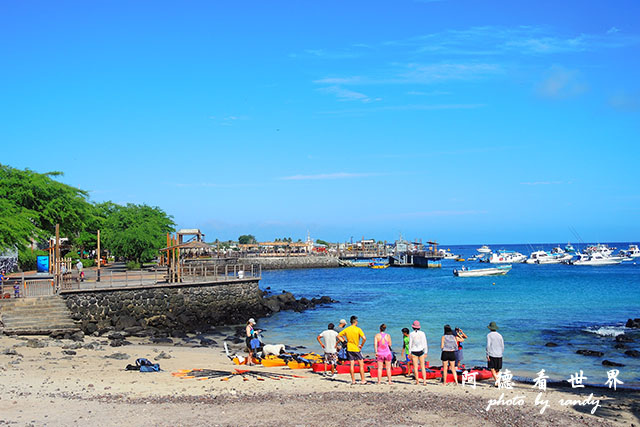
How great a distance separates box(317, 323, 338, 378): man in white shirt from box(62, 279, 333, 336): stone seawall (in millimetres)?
13643

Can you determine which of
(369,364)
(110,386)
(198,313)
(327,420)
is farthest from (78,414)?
(198,313)

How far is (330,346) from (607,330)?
800 inches

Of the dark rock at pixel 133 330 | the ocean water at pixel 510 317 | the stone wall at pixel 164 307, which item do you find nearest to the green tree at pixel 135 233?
the ocean water at pixel 510 317

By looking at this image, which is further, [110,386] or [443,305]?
[443,305]

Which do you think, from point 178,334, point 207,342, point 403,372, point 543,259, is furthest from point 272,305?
point 543,259

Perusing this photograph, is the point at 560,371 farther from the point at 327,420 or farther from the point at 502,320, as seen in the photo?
the point at 502,320

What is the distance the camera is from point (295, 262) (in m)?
112

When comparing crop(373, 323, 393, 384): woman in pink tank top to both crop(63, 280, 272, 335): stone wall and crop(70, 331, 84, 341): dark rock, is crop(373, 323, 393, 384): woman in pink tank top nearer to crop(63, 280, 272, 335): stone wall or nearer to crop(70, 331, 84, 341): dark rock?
crop(70, 331, 84, 341): dark rock

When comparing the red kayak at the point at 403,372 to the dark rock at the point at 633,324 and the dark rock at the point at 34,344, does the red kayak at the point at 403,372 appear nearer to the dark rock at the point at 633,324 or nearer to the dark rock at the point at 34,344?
the dark rock at the point at 34,344

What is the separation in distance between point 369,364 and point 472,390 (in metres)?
4.06

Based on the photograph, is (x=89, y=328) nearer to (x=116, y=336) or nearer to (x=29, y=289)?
(x=116, y=336)

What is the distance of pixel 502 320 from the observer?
35.5 meters

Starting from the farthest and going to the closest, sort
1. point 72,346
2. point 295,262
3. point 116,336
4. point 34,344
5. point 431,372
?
point 295,262, point 116,336, point 72,346, point 34,344, point 431,372

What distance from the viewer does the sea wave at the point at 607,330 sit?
28.9 meters
